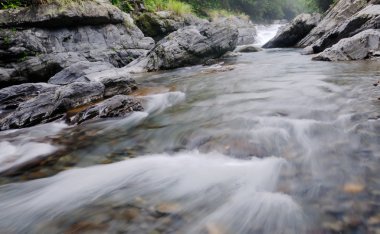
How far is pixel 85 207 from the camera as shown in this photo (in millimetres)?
2178

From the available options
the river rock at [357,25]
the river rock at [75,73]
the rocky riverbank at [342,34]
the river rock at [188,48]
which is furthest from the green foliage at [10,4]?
the river rock at [357,25]

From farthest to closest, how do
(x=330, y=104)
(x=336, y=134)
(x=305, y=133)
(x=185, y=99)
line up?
1. (x=185, y=99)
2. (x=330, y=104)
3. (x=305, y=133)
4. (x=336, y=134)

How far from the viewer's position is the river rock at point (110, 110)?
4.51m

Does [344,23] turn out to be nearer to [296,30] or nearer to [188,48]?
[296,30]

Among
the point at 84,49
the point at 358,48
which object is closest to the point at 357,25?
the point at 358,48

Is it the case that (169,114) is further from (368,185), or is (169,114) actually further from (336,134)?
(368,185)

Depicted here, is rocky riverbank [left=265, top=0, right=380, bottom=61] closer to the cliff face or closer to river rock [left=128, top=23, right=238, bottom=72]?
the cliff face

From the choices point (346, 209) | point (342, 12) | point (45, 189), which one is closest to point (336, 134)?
point (346, 209)

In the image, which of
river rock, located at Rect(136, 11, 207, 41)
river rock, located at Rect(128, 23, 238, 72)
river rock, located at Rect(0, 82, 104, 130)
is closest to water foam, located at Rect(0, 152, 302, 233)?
river rock, located at Rect(0, 82, 104, 130)

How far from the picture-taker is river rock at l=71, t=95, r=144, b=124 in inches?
178

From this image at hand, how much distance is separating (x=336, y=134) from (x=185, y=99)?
309cm

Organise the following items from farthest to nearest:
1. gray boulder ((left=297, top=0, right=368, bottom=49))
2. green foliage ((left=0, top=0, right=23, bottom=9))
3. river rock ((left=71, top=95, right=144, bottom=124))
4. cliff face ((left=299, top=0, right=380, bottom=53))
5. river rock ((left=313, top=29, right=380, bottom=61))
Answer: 1. gray boulder ((left=297, top=0, right=368, bottom=49))
2. green foliage ((left=0, top=0, right=23, bottom=9))
3. cliff face ((left=299, top=0, right=380, bottom=53))
4. river rock ((left=313, top=29, right=380, bottom=61))
5. river rock ((left=71, top=95, right=144, bottom=124))

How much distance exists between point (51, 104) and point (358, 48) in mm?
7897

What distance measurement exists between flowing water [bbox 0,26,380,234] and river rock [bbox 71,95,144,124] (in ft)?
0.75
